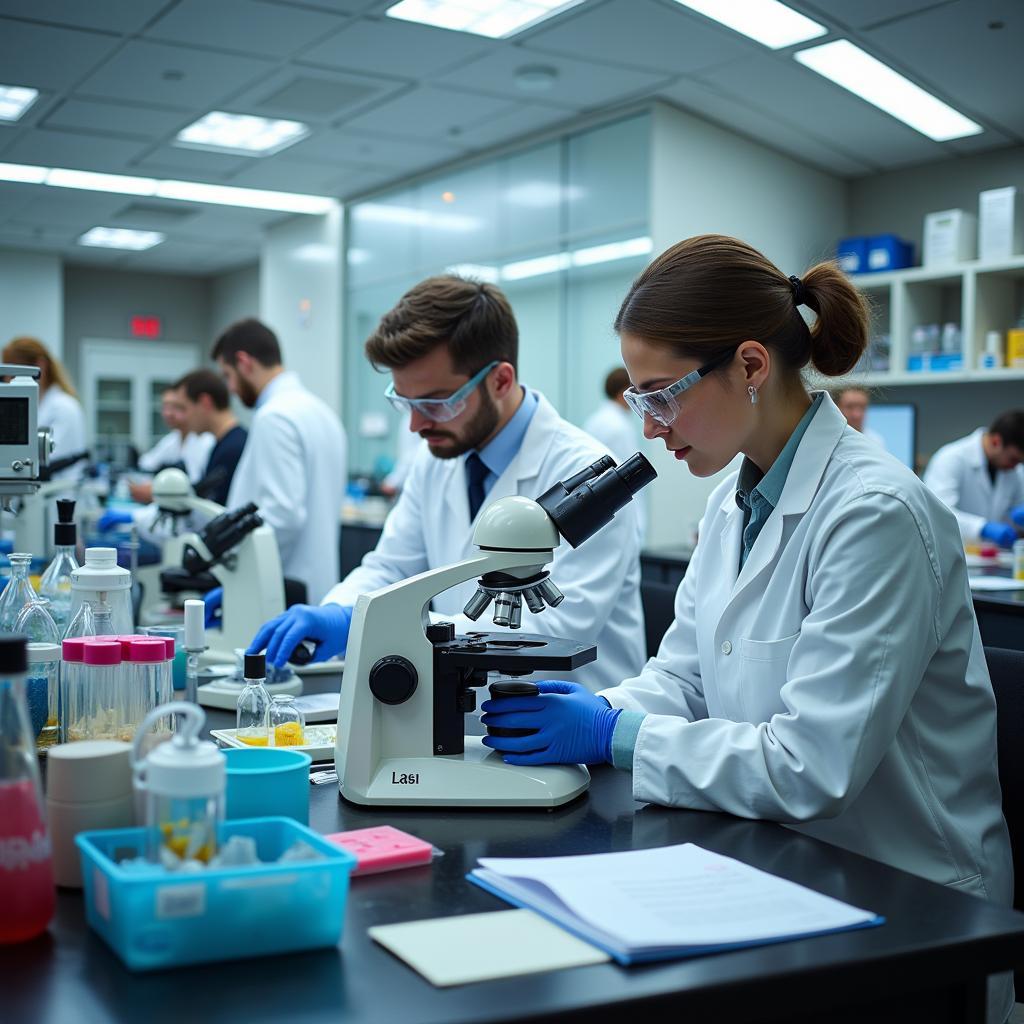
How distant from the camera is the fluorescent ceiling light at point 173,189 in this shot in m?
7.18

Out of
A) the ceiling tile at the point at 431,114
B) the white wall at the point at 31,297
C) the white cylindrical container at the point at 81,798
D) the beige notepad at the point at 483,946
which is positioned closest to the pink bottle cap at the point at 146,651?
the white cylindrical container at the point at 81,798

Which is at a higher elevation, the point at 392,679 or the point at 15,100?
the point at 15,100

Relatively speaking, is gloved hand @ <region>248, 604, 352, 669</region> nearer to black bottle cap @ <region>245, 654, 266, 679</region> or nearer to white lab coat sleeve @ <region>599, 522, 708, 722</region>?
black bottle cap @ <region>245, 654, 266, 679</region>

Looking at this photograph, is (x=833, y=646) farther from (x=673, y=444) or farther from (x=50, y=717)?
(x=50, y=717)

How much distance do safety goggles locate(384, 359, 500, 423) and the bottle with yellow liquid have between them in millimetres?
703

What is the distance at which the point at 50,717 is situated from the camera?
144 cm

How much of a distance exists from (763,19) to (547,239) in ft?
6.79

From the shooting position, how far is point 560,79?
5141mm

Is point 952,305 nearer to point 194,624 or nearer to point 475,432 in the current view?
point 475,432

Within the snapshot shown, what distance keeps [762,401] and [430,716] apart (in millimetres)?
592

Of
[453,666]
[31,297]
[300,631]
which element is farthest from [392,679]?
[31,297]

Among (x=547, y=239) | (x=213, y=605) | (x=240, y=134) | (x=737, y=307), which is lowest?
(x=213, y=605)

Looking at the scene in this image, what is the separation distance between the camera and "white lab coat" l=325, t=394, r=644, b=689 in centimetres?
188

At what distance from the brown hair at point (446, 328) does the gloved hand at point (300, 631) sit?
0.50 metres
